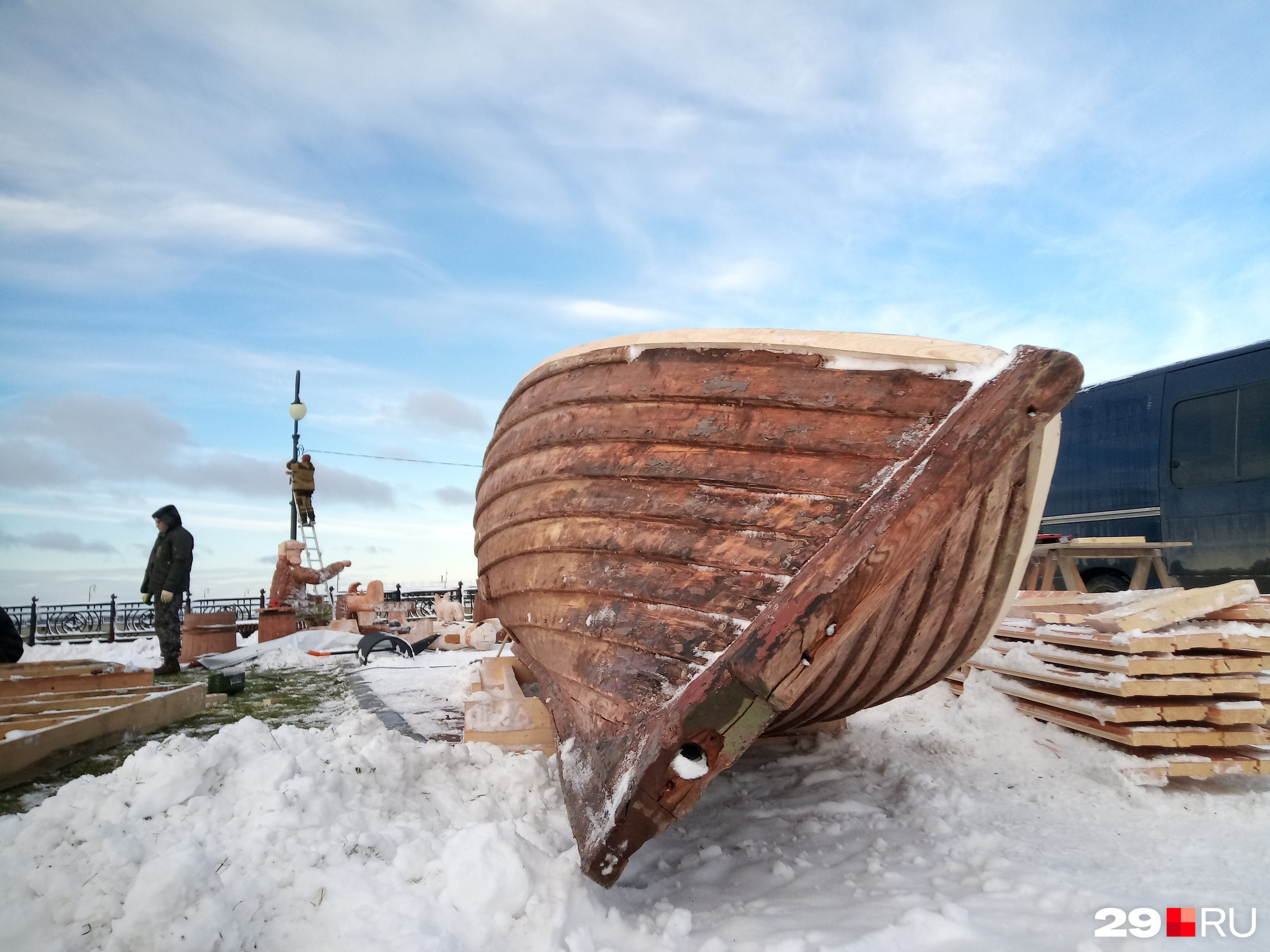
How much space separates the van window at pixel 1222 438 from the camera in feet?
22.0

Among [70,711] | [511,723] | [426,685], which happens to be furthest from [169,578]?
[511,723]

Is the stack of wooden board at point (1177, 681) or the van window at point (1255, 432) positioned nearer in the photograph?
the stack of wooden board at point (1177, 681)

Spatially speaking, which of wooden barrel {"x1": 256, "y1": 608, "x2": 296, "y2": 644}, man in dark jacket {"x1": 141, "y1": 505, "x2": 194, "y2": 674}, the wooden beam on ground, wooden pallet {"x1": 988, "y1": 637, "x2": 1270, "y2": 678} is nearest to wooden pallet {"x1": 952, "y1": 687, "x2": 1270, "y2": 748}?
wooden pallet {"x1": 988, "y1": 637, "x2": 1270, "y2": 678}

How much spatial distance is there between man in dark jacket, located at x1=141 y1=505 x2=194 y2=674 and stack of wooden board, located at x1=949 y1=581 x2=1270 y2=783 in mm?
8059

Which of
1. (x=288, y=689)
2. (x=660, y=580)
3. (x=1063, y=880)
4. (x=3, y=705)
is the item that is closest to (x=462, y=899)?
(x=660, y=580)

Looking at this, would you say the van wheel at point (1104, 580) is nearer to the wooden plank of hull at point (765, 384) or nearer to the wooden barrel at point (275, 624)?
the wooden plank of hull at point (765, 384)

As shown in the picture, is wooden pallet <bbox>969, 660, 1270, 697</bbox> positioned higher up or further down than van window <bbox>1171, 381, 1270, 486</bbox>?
further down

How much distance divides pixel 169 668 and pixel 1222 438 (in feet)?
36.3

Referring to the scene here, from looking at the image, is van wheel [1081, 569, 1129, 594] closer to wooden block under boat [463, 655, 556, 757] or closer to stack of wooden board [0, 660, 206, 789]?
wooden block under boat [463, 655, 556, 757]

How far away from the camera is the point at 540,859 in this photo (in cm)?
222

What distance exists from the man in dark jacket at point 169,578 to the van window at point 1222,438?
34.0 feet

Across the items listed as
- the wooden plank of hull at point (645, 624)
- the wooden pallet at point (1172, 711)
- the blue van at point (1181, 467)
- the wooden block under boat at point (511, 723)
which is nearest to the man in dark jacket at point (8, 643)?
the wooden block under boat at point (511, 723)

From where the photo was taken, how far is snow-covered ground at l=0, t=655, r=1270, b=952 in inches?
73.1

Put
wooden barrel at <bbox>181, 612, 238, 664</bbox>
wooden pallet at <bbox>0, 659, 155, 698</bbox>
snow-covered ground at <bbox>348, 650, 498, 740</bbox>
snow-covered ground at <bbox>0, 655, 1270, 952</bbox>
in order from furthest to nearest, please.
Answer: wooden barrel at <bbox>181, 612, 238, 664</bbox> < wooden pallet at <bbox>0, 659, 155, 698</bbox> < snow-covered ground at <bbox>348, 650, 498, 740</bbox> < snow-covered ground at <bbox>0, 655, 1270, 952</bbox>
